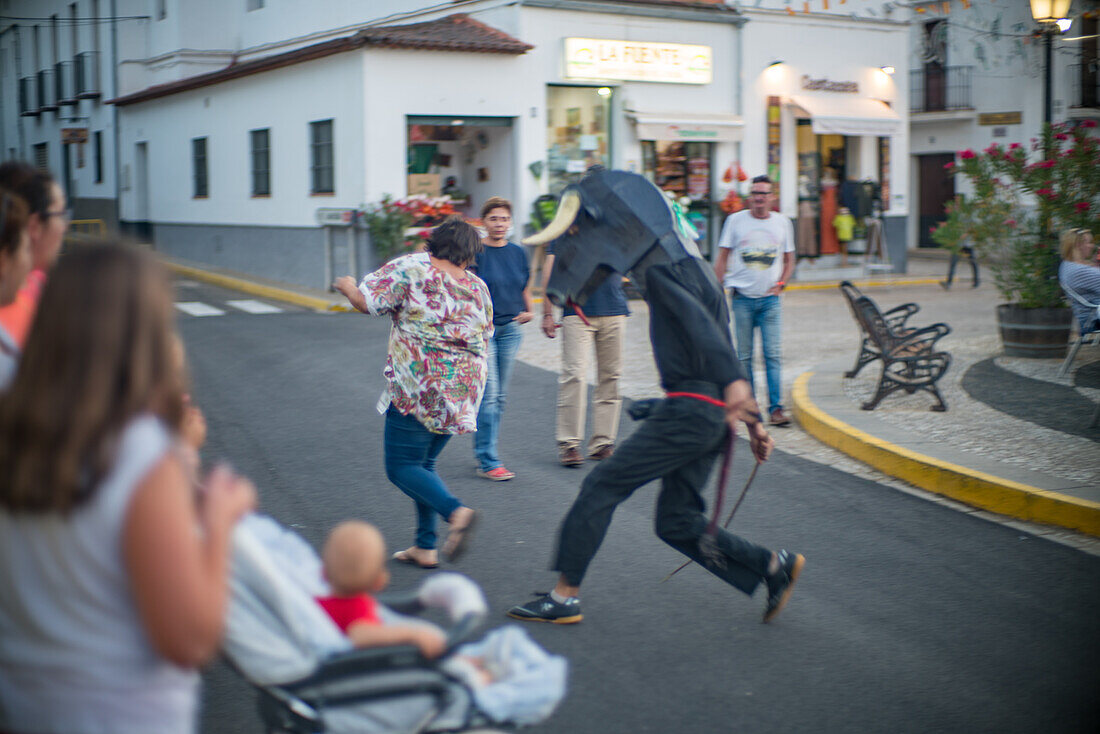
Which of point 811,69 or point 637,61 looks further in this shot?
point 811,69

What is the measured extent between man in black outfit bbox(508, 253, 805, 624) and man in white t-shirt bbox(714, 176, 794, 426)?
4169mm

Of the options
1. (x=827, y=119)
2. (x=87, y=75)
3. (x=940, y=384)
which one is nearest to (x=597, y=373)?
(x=940, y=384)

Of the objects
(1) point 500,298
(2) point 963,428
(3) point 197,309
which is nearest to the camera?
(1) point 500,298

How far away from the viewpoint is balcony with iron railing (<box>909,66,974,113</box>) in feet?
111

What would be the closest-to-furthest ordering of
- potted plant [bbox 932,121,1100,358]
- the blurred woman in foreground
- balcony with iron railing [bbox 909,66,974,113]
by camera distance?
the blurred woman in foreground → potted plant [bbox 932,121,1100,358] → balcony with iron railing [bbox 909,66,974,113]

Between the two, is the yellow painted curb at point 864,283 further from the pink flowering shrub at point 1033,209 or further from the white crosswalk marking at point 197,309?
the white crosswalk marking at point 197,309

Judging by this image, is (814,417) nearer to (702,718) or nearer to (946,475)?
(946,475)

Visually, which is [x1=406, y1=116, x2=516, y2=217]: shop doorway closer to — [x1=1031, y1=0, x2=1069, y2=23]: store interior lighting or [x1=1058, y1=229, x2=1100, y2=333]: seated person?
[x1=1031, y1=0, x2=1069, y2=23]: store interior lighting

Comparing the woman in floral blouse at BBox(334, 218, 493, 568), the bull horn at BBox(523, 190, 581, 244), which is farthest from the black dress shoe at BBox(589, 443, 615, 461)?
the bull horn at BBox(523, 190, 581, 244)

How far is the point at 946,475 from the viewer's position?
6789 mm

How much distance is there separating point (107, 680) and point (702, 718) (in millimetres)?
2341

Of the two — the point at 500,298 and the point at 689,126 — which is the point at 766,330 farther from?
the point at 689,126

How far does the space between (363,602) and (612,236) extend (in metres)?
2.05

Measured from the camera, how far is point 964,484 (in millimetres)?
6652
